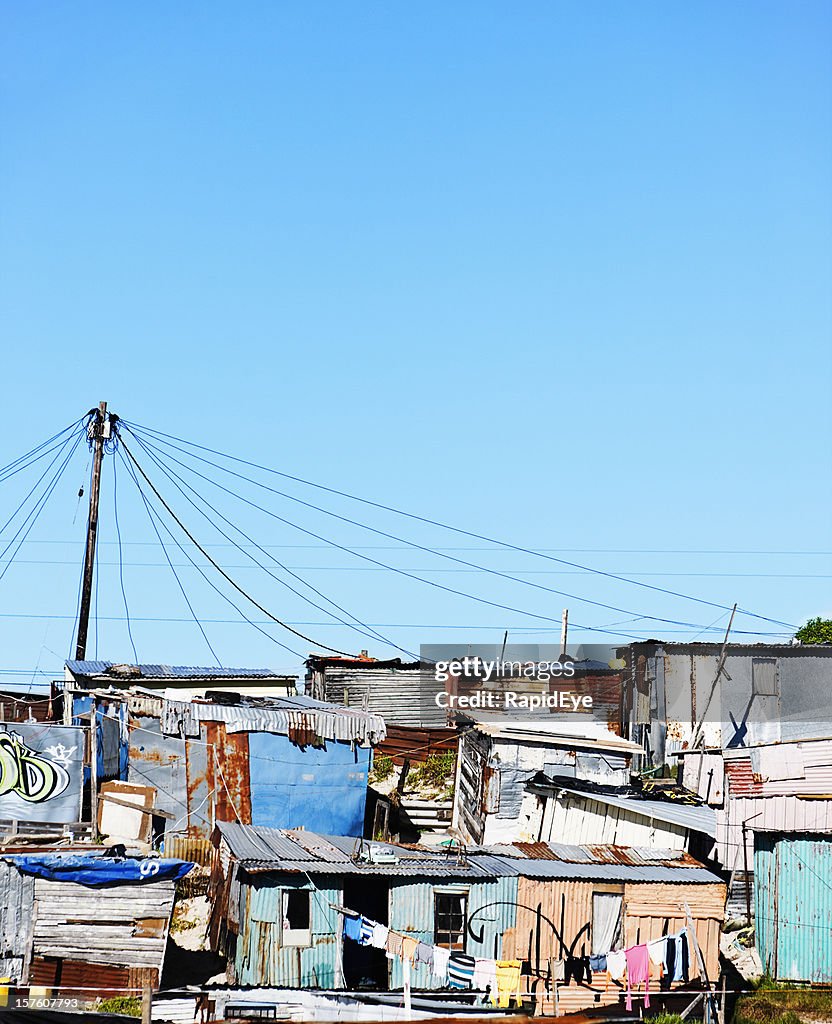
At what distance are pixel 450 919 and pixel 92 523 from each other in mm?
17638

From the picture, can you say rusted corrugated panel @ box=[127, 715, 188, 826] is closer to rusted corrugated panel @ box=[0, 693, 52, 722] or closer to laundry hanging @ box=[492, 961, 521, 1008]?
rusted corrugated panel @ box=[0, 693, 52, 722]

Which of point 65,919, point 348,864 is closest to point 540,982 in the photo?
point 348,864

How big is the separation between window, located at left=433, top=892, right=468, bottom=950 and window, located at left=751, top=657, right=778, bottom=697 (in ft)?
94.1

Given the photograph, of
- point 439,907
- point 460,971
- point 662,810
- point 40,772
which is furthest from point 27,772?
point 662,810

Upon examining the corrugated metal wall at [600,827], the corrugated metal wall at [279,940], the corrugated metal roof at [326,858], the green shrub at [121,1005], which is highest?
the corrugated metal wall at [600,827]

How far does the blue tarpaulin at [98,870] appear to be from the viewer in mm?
27484

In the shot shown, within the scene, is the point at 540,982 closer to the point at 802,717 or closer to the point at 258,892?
the point at 258,892

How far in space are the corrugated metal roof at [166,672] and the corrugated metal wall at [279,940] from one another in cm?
1281

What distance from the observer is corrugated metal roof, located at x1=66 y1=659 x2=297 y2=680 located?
38562mm

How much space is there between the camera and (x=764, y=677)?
54.1 m

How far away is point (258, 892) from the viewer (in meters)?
27.5

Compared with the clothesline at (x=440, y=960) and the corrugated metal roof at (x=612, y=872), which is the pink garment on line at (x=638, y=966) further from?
the clothesline at (x=440, y=960)

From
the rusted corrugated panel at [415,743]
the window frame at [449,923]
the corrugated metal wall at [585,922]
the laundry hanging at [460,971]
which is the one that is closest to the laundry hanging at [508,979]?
the corrugated metal wall at [585,922]

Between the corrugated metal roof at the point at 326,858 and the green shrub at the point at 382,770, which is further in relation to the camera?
the green shrub at the point at 382,770
